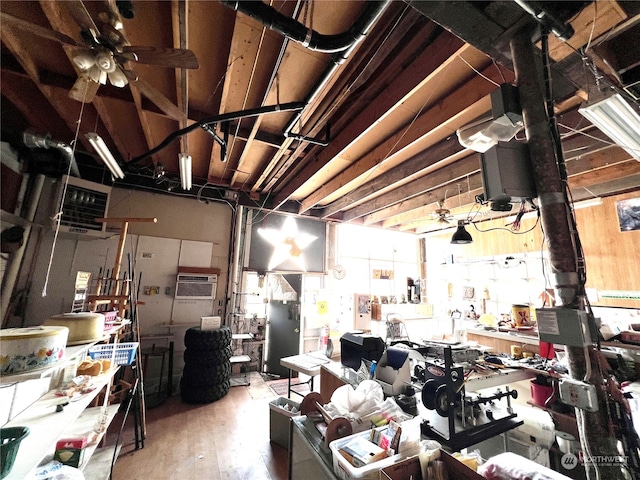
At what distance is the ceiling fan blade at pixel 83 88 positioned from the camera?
1804 millimetres

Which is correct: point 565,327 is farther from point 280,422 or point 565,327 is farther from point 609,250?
point 609,250

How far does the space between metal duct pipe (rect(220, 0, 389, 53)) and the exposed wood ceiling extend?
1 centimetres

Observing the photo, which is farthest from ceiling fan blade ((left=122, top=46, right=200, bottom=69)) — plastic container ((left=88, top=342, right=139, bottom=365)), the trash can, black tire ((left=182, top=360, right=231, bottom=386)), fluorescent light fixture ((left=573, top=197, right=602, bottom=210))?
fluorescent light fixture ((left=573, top=197, right=602, bottom=210))

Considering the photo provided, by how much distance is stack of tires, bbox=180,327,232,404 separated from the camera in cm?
378

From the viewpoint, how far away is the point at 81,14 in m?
1.44

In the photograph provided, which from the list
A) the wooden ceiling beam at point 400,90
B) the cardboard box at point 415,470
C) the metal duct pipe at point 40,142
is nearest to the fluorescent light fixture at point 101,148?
the metal duct pipe at point 40,142

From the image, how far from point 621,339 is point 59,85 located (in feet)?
20.9

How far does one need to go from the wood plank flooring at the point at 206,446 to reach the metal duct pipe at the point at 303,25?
3.46m

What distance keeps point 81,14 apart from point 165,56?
A: 0.41 m

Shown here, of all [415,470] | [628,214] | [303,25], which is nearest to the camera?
[415,470]

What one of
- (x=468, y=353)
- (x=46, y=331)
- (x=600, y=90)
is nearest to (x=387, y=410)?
(x=468, y=353)

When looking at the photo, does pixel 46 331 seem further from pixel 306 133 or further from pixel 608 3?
pixel 608 3

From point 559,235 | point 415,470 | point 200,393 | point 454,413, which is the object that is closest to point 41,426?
point 415,470

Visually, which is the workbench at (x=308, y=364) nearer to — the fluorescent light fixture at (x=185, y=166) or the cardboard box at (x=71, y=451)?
the cardboard box at (x=71, y=451)
